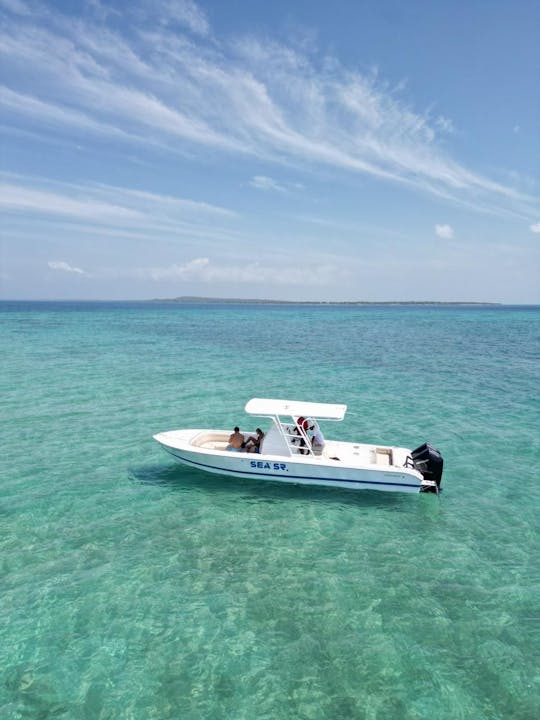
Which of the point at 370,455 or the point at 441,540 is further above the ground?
the point at 370,455

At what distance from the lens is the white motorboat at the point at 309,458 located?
47.2 feet

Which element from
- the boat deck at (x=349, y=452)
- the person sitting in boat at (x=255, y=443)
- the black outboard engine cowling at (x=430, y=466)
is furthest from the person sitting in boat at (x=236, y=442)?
the black outboard engine cowling at (x=430, y=466)

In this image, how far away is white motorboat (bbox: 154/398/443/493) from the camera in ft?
47.2

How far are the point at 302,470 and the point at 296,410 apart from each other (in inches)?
79.9

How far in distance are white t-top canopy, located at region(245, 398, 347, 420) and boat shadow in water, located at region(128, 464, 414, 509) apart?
7.95 ft

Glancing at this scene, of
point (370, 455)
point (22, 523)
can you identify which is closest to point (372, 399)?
point (370, 455)

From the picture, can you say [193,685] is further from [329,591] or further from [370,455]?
[370,455]

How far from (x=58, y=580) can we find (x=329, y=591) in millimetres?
6224

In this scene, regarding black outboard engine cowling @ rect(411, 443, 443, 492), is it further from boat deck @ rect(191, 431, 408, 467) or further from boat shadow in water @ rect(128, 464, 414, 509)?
boat shadow in water @ rect(128, 464, 414, 509)

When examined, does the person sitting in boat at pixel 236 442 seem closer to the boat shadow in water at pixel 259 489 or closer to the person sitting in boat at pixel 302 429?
the boat shadow in water at pixel 259 489

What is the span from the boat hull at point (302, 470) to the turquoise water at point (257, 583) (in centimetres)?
56

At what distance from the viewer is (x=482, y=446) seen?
767 inches

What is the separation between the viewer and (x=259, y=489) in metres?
15.2

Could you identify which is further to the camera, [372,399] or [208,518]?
[372,399]
